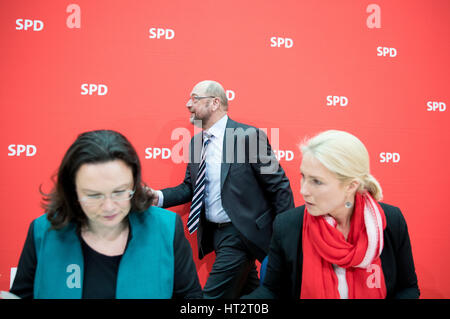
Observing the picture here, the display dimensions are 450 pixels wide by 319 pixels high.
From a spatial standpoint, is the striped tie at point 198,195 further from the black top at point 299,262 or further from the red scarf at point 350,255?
the red scarf at point 350,255

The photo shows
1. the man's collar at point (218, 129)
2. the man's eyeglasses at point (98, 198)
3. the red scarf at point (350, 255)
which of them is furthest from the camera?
the man's collar at point (218, 129)

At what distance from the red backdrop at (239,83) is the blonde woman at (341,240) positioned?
3.84ft

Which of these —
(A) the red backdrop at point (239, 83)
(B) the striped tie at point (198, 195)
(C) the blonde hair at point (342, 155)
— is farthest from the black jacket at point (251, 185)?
(C) the blonde hair at point (342, 155)

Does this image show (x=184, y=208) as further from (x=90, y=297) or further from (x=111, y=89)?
(x=90, y=297)

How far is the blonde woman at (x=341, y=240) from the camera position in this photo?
3.85 feet

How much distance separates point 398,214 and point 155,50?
Answer: 6.26 ft

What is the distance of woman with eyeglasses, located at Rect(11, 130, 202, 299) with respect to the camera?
1015 mm

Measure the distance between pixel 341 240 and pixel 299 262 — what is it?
0.19m

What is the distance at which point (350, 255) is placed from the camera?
1.16 metres

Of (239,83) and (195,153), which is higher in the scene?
(239,83)

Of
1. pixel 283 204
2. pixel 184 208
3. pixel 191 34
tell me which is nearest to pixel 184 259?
pixel 283 204

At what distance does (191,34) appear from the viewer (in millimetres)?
2326

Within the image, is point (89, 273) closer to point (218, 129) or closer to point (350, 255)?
point (350, 255)

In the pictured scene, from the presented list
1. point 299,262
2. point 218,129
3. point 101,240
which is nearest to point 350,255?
point 299,262
